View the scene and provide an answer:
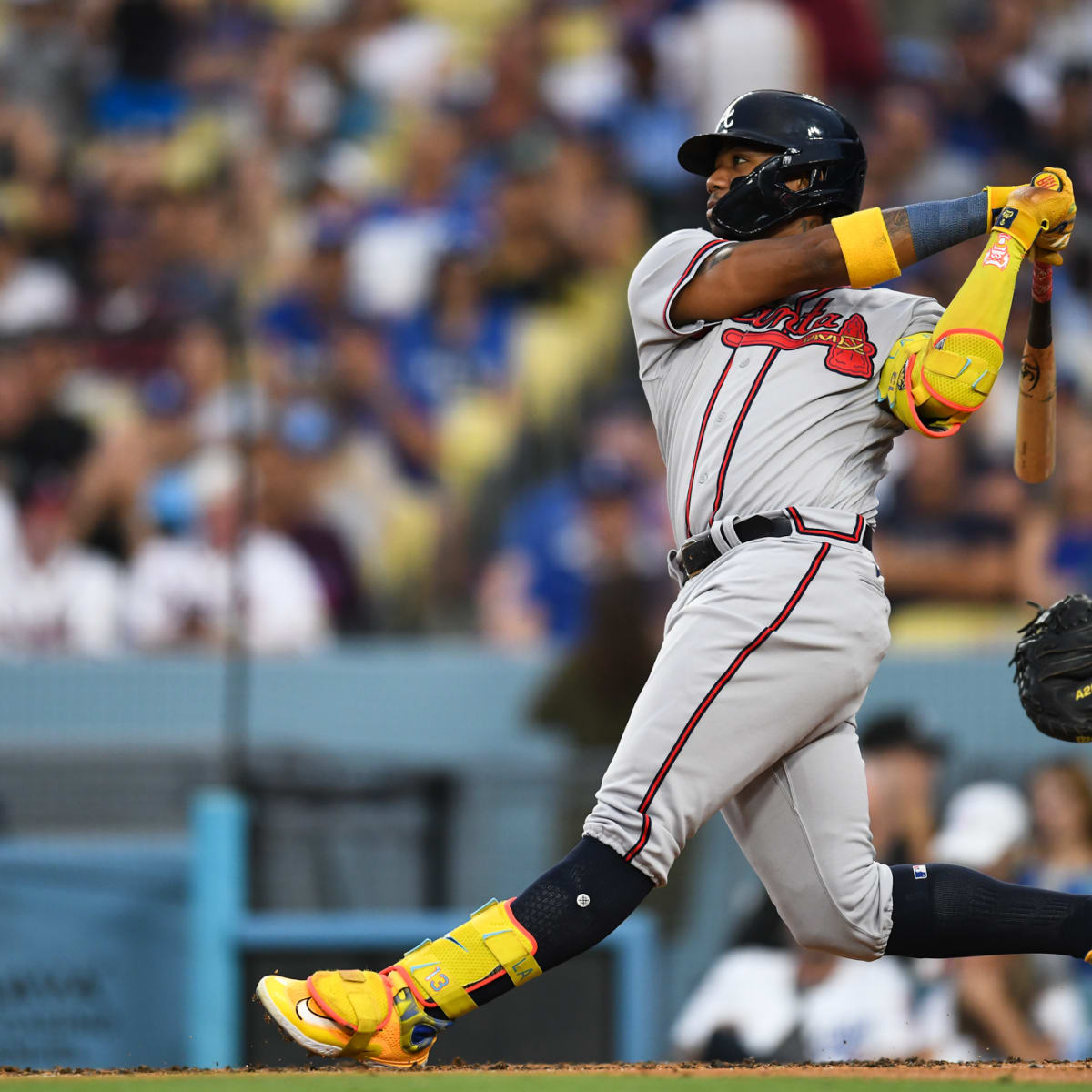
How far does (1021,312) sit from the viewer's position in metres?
7.47

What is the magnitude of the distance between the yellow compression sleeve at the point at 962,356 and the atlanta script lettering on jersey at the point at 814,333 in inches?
3.5

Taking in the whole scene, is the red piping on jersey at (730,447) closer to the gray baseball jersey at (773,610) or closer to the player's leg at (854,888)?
the gray baseball jersey at (773,610)

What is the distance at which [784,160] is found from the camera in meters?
3.26

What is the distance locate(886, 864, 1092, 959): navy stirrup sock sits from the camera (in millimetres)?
3217

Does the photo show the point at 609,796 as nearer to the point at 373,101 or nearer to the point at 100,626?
the point at 100,626

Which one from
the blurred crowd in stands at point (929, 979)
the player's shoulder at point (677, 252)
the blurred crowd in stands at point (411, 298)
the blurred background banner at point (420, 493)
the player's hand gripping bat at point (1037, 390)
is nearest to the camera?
the player's shoulder at point (677, 252)

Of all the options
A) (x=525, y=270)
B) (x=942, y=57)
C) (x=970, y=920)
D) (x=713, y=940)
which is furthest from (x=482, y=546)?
(x=970, y=920)

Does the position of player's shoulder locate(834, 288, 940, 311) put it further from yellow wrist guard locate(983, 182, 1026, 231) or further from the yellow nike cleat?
the yellow nike cleat

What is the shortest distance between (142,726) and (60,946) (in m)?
1.29

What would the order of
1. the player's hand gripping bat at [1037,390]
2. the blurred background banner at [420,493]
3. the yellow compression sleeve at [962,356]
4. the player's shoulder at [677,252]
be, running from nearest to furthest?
the yellow compression sleeve at [962,356] < the player's shoulder at [677,252] < the player's hand gripping bat at [1037,390] < the blurred background banner at [420,493]

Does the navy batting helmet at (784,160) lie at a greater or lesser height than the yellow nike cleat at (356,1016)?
greater

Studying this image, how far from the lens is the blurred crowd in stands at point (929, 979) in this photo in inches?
216

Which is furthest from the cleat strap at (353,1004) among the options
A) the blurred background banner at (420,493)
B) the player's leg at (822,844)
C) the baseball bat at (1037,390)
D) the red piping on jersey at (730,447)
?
the blurred background banner at (420,493)

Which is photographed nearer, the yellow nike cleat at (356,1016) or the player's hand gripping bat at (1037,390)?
the yellow nike cleat at (356,1016)
